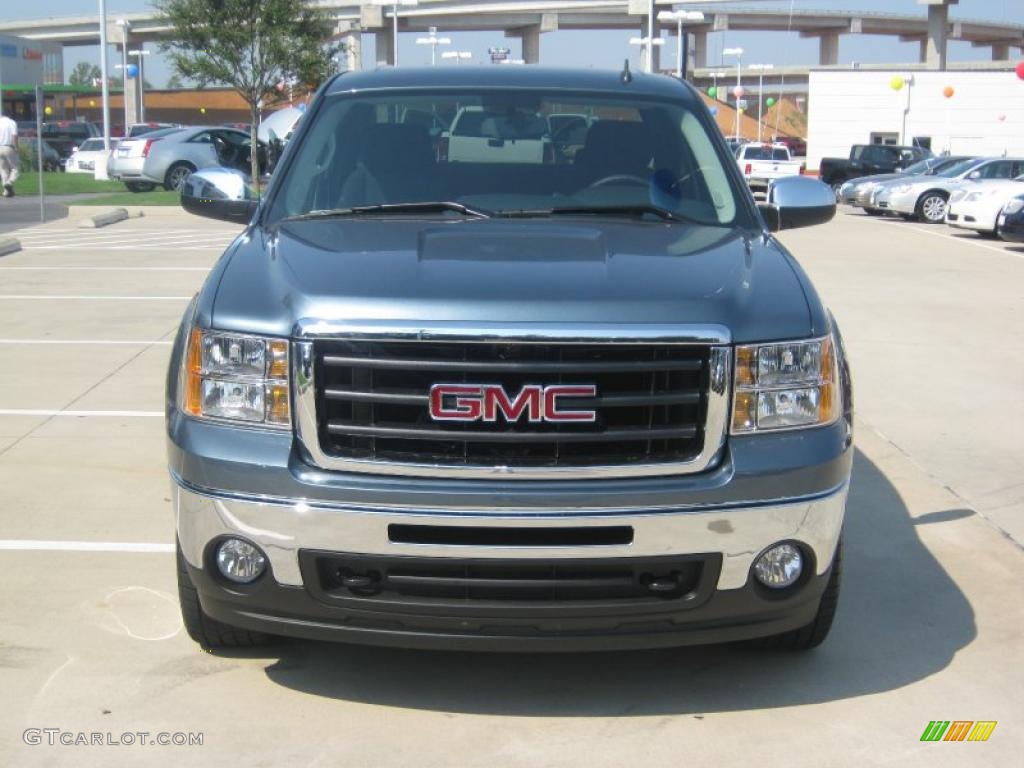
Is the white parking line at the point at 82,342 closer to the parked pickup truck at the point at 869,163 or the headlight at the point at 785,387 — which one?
the headlight at the point at 785,387

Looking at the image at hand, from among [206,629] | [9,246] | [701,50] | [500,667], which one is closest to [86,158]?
[9,246]

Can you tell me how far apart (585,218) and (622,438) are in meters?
1.26

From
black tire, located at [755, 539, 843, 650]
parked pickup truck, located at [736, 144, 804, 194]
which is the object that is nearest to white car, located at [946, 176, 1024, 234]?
parked pickup truck, located at [736, 144, 804, 194]

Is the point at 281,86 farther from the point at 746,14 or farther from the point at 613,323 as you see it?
the point at 746,14

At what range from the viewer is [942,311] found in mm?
12859

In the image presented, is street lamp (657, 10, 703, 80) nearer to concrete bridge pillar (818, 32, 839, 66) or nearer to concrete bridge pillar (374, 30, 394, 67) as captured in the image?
concrete bridge pillar (374, 30, 394, 67)

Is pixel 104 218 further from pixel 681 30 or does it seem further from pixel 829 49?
pixel 829 49

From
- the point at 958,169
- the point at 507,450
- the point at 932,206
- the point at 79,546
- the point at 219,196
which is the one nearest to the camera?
the point at 507,450

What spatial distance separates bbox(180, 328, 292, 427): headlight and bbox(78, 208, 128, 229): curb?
1828 centimetres

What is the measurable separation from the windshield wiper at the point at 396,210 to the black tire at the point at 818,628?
5.50 ft

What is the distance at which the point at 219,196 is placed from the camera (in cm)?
575

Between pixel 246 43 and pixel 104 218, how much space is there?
900 centimetres

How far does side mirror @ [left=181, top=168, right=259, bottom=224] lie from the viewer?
556 cm

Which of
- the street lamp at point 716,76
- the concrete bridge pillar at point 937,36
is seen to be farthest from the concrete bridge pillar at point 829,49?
the concrete bridge pillar at point 937,36
